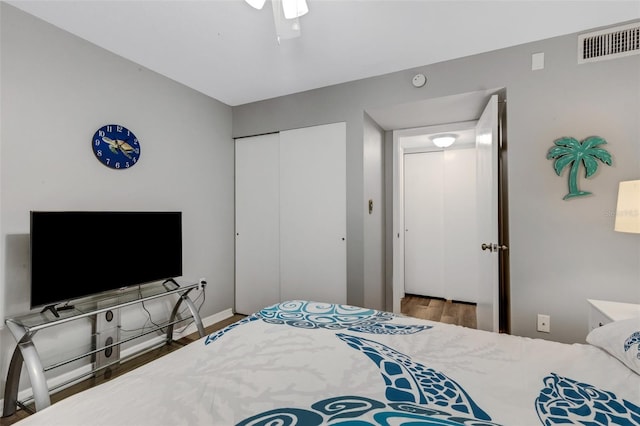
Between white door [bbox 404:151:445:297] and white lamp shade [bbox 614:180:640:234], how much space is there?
244 cm

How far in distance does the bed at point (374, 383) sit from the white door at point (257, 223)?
1.91 metres

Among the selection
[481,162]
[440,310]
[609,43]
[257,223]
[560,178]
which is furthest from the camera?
[440,310]

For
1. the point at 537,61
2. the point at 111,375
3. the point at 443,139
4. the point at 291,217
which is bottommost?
the point at 111,375

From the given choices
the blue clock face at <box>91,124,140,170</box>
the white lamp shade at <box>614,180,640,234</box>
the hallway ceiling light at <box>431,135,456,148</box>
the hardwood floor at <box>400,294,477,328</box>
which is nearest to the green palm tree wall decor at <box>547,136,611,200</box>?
the white lamp shade at <box>614,180,640,234</box>

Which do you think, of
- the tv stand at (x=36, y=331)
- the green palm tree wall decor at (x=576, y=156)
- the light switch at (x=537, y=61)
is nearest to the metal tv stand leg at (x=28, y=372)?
the tv stand at (x=36, y=331)

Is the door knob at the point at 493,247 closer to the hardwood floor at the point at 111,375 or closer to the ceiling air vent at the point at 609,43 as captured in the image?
the ceiling air vent at the point at 609,43

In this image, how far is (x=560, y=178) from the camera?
2.10 metres

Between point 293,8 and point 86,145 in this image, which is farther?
point 86,145

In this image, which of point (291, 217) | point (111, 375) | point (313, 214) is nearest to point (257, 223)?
point (291, 217)

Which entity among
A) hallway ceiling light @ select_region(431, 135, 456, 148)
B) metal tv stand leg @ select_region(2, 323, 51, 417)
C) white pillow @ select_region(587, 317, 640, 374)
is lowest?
metal tv stand leg @ select_region(2, 323, 51, 417)

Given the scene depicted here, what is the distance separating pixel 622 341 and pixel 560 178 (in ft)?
4.34

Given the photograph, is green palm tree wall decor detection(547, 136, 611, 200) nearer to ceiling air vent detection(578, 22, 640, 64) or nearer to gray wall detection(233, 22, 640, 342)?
gray wall detection(233, 22, 640, 342)

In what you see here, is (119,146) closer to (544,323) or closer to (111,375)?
(111,375)

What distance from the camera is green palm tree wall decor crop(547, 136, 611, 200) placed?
1977mm
